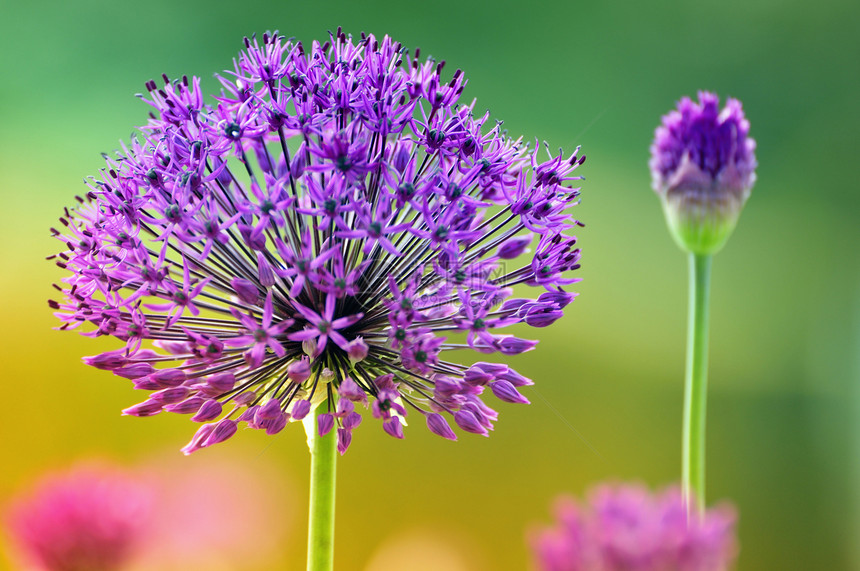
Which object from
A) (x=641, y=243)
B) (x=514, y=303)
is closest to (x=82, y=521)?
(x=514, y=303)

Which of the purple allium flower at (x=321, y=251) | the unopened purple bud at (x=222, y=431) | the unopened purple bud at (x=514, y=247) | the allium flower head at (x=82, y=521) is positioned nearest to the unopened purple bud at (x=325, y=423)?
the purple allium flower at (x=321, y=251)

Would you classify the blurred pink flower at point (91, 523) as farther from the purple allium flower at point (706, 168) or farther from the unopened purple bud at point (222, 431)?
the purple allium flower at point (706, 168)

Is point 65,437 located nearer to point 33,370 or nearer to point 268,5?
point 33,370

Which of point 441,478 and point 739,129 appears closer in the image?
point 739,129

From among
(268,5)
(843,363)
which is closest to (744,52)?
(843,363)

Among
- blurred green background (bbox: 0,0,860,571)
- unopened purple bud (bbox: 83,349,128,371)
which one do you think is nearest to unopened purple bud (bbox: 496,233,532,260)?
unopened purple bud (bbox: 83,349,128,371)

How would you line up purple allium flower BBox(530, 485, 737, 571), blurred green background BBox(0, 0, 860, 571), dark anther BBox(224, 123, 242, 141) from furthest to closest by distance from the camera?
1. blurred green background BBox(0, 0, 860, 571)
2. dark anther BBox(224, 123, 242, 141)
3. purple allium flower BBox(530, 485, 737, 571)

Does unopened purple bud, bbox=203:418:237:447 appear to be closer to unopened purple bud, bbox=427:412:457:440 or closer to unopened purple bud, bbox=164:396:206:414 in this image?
unopened purple bud, bbox=164:396:206:414
